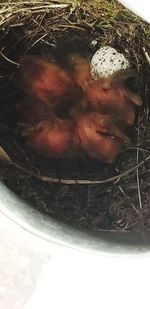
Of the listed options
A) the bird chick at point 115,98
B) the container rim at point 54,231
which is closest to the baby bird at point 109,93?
the bird chick at point 115,98

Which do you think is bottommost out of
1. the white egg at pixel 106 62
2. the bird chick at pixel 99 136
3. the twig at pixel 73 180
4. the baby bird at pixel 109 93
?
the twig at pixel 73 180

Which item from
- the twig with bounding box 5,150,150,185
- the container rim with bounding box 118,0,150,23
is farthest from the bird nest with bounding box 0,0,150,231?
the container rim with bounding box 118,0,150,23

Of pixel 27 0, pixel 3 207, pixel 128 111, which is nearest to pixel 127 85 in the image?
pixel 128 111

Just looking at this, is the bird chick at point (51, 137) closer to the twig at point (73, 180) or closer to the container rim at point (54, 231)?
the twig at point (73, 180)

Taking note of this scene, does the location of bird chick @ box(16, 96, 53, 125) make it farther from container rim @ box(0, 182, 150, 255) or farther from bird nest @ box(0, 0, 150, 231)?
container rim @ box(0, 182, 150, 255)

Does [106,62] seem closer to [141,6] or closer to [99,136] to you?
[99,136]

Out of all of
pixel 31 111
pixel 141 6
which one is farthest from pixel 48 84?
pixel 141 6

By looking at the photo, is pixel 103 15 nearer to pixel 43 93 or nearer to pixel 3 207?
pixel 43 93

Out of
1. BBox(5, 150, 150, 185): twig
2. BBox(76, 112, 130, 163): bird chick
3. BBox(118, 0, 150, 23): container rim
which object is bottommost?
BBox(5, 150, 150, 185): twig
